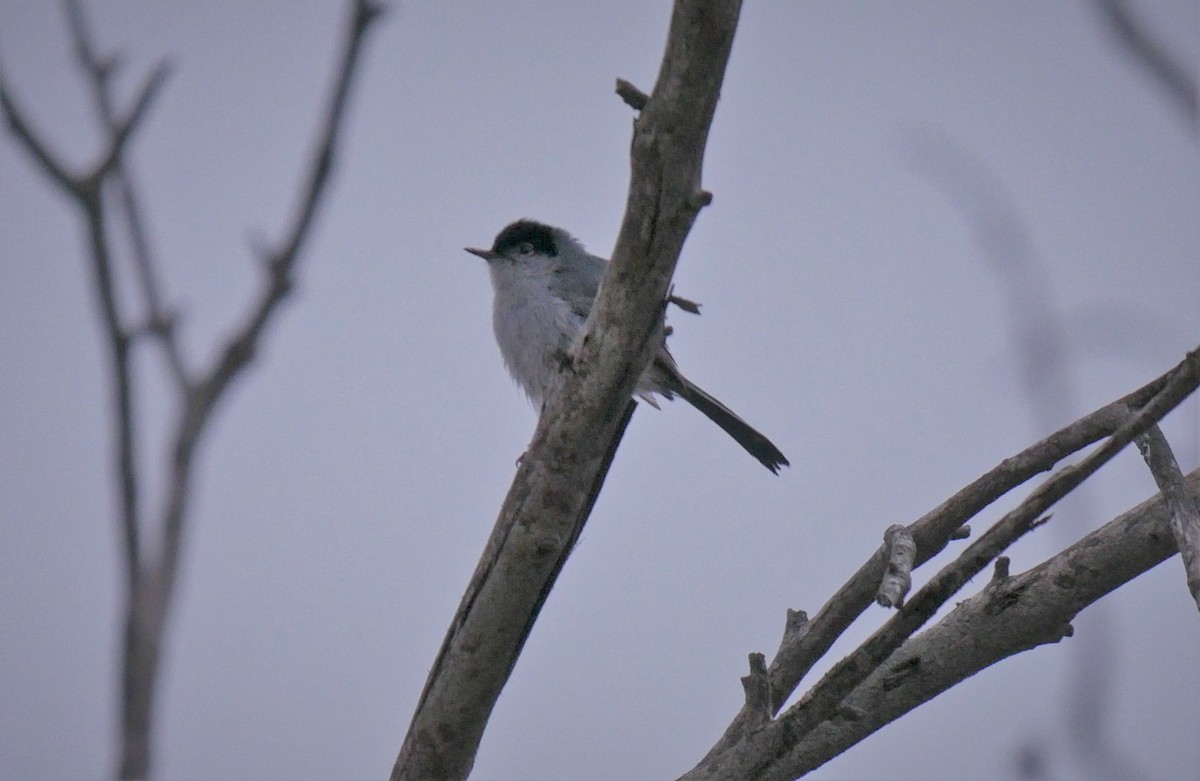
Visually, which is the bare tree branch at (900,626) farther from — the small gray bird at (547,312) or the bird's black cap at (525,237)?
the bird's black cap at (525,237)

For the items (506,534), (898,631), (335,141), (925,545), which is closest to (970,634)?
(925,545)

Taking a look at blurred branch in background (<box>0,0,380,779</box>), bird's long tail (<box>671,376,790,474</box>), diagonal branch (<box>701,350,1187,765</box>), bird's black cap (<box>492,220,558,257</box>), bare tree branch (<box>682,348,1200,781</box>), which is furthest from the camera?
bird's black cap (<box>492,220,558,257</box>)

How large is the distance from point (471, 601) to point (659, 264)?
1.05m

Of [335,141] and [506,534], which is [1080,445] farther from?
[335,141]

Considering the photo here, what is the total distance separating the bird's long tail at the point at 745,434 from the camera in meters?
5.97

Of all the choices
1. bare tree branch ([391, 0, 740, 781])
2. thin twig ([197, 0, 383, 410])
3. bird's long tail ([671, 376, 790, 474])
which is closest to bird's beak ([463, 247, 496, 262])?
bird's long tail ([671, 376, 790, 474])

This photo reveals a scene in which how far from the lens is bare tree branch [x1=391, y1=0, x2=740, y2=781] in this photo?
2676 millimetres

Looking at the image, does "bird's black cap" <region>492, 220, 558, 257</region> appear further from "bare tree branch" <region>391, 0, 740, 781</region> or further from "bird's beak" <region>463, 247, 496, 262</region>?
"bare tree branch" <region>391, 0, 740, 781</region>

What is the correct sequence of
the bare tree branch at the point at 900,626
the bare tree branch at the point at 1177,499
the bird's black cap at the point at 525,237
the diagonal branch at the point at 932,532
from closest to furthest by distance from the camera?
the bare tree branch at the point at 900,626, the bare tree branch at the point at 1177,499, the diagonal branch at the point at 932,532, the bird's black cap at the point at 525,237

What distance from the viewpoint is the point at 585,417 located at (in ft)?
9.99

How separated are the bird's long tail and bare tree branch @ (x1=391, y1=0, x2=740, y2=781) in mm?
2763

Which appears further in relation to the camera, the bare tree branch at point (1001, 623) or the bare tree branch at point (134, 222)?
the bare tree branch at point (1001, 623)

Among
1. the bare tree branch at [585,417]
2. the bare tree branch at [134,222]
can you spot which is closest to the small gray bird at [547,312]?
the bare tree branch at [585,417]

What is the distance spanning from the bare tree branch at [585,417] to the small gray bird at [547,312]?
7.73 feet
